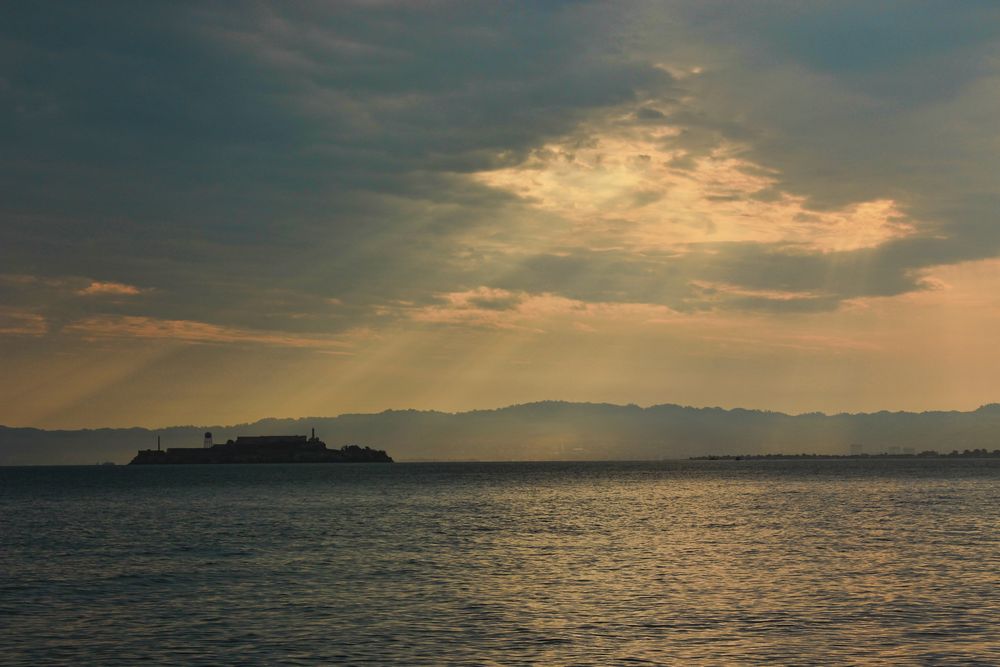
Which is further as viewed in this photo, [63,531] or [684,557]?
[63,531]

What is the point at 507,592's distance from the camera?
159 ft

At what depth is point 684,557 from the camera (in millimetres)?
63562

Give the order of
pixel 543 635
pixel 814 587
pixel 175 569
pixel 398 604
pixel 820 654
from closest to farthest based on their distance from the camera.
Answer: pixel 820 654, pixel 543 635, pixel 398 604, pixel 814 587, pixel 175 569

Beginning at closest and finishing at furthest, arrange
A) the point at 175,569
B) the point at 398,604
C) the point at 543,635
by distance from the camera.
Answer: the point at 543,635 → the point at 398,604 → the point at 175,569

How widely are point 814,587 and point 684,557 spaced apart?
15.1m

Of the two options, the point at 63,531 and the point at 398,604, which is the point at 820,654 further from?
the point at 63,531

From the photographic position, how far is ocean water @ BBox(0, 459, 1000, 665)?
3459 cm

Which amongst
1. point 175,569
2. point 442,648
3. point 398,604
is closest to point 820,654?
point 442,648

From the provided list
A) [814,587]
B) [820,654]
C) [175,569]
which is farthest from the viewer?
[175,569]

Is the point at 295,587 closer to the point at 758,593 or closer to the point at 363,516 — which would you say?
the point at 758,593

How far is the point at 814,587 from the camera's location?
49.1 m

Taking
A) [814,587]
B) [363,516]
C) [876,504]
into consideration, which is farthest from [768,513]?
[814,587]

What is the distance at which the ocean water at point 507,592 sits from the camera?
34.6 m

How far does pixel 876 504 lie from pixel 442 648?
106719mm
